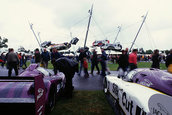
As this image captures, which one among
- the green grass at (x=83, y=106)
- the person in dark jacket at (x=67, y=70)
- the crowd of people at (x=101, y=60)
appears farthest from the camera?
the crowd of people at (x=101, y=60)

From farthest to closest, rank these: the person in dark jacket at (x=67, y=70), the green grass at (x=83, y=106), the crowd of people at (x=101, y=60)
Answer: the crowd of people at (x=101, y=60) → the person in dark jacket at (x=67, y=70) → the green grass at (x=83, y=106)

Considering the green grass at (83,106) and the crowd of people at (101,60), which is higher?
the crowd of people at (101,60)

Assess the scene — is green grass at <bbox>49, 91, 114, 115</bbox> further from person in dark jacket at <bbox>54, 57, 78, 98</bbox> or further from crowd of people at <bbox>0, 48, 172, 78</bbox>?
crowd of people at <bbox>0, 48, 172, 78</bbox>

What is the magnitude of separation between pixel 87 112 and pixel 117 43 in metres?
30.4

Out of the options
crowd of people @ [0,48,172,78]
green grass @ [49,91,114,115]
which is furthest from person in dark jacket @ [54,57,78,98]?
crowd of people @ [0,48,172,78]

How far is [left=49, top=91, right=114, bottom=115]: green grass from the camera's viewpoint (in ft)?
9.96

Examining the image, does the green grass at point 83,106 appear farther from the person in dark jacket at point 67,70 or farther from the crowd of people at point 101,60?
the crowd of people at point 101,60

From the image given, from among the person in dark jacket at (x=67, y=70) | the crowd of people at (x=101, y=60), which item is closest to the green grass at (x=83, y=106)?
the person in dark jacket at (x=67, y=70)

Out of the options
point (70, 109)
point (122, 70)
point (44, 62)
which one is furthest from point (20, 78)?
point (44, 62)

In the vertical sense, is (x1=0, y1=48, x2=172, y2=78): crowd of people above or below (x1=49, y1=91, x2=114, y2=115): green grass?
above

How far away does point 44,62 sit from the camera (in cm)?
920

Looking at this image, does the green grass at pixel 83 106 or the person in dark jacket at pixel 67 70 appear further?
the person in dark jacket at pixel 67 70

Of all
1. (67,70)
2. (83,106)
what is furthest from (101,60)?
(83,106)

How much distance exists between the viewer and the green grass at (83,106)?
9.96ft
